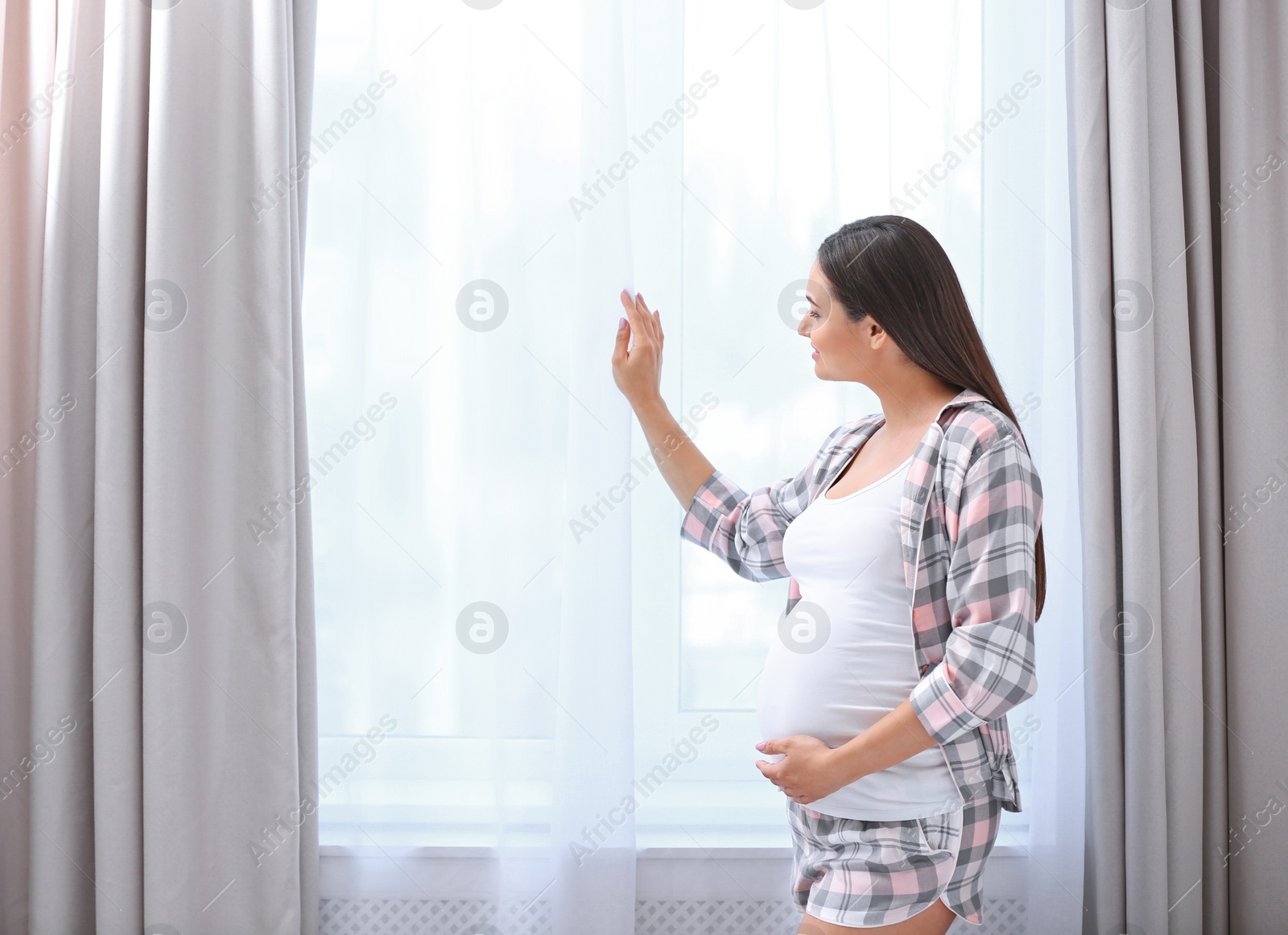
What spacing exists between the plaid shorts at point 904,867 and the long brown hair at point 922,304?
0.28 meters

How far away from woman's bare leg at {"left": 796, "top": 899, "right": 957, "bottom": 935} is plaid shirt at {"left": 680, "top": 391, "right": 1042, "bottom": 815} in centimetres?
13

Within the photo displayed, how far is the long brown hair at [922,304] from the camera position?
109 cm

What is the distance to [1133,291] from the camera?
1440 mm

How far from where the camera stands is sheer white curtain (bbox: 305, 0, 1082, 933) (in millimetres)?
1498

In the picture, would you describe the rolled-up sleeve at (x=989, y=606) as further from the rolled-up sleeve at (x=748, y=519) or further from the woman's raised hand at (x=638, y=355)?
the woman's raised hand at (x=638, y=355)

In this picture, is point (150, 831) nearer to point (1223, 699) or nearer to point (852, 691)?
point (852, 691)

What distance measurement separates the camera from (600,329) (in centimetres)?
146

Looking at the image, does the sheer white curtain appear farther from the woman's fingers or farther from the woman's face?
the woman's face

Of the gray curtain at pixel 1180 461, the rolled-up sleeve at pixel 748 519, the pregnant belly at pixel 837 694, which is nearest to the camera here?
the pregnant belly at pixel 837 694

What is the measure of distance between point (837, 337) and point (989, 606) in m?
0.39

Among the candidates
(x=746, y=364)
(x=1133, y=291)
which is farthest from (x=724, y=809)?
(x=1133, y=291)

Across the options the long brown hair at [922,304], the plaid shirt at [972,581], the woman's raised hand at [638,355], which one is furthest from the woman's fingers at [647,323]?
the plaid shirt at [972,581]

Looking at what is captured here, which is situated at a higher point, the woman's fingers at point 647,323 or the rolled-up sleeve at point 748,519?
the woman's fingers at point 647,323

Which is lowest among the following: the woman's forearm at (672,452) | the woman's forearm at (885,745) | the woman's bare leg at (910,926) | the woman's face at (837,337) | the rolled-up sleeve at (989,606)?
the woman's bare leg at (910,926)
